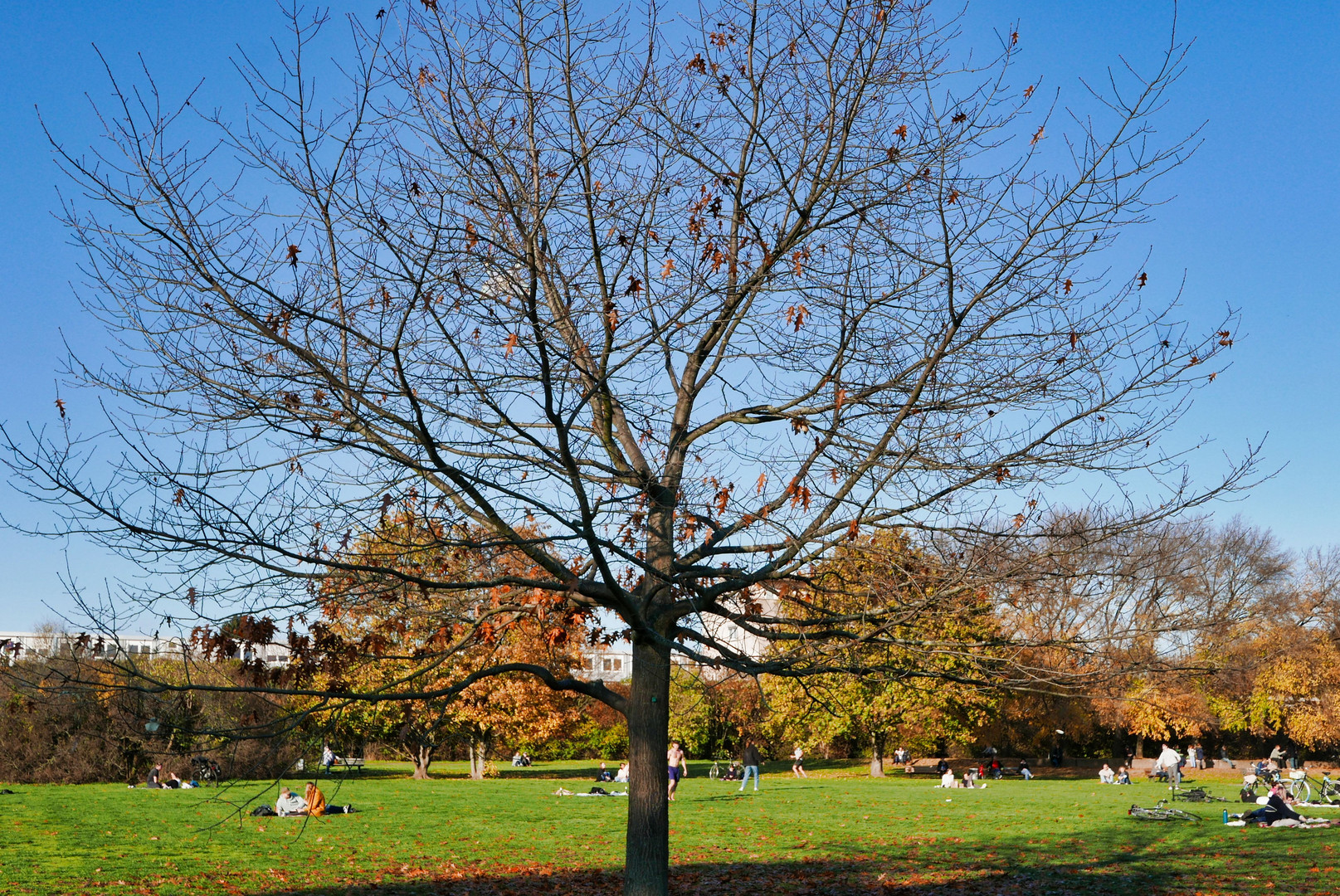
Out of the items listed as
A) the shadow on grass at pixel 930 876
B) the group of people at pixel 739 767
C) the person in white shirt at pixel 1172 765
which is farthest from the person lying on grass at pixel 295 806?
the person in white shirt at pixel 1172 765

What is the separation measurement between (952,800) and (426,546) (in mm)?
24254

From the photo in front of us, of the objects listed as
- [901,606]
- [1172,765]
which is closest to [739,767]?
[1172,765]

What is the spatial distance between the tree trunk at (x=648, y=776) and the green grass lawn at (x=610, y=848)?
2720 mm

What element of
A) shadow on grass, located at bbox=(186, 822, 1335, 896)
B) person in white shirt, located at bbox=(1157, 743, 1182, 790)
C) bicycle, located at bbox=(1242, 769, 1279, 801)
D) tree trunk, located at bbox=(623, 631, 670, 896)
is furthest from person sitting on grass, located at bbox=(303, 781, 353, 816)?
person in white shirt, located at bbox=(1157, 743, 1182, 790)

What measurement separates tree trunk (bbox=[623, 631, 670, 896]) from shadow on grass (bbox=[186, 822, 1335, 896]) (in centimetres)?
451

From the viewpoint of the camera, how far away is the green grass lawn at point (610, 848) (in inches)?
494

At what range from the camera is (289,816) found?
66.4ft

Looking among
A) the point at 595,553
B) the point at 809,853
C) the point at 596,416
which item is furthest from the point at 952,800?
the point at 595,553

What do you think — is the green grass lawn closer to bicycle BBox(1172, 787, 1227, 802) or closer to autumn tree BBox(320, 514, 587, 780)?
bicycle BBox(1172, 787, 1227, 802)

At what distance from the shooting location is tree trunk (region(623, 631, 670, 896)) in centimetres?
787

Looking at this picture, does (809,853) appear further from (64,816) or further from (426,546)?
(64,816)

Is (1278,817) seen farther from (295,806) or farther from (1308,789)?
(295,806)

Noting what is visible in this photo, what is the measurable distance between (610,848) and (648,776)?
367 inches

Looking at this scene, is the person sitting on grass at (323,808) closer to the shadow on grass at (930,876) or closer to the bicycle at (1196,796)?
the shadow on grass at (930,876)
